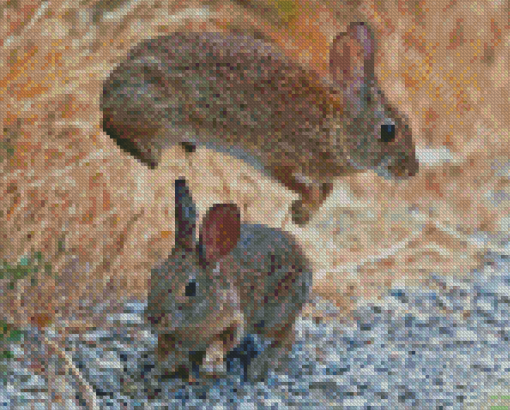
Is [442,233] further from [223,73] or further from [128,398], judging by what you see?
[128,398]

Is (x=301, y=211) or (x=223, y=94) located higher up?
(x=223, y=94)

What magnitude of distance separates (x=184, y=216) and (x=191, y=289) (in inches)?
5.0

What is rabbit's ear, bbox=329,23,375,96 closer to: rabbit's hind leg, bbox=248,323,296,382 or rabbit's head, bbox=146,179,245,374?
rabbit's head, bbox=146,179,245,374

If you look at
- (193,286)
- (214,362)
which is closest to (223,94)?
(193,286)

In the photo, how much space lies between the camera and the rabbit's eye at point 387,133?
1.89 m

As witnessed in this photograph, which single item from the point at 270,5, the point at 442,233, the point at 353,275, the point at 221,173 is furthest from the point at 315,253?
the point at 270,5

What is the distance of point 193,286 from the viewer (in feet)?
5.61

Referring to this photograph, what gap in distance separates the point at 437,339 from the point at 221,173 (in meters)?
0.56

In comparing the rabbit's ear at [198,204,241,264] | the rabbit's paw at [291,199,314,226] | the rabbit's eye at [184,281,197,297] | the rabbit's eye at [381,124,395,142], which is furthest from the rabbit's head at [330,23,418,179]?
the rabbit's eye at [184,281,197,297]

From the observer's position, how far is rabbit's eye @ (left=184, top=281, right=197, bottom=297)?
1.71 meters

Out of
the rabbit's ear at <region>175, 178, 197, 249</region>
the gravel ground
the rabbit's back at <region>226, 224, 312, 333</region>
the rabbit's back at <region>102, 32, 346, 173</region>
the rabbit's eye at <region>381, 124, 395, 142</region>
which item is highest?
the rabbit's back at <region>102, 32, 346, 173</region>

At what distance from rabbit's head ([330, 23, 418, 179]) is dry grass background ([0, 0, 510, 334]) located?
0.17 meters

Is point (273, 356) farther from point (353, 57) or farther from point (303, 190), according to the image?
point (353, 57)

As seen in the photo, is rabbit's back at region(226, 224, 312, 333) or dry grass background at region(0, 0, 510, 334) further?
dry grass background at region(0, 0, 510, 334)
